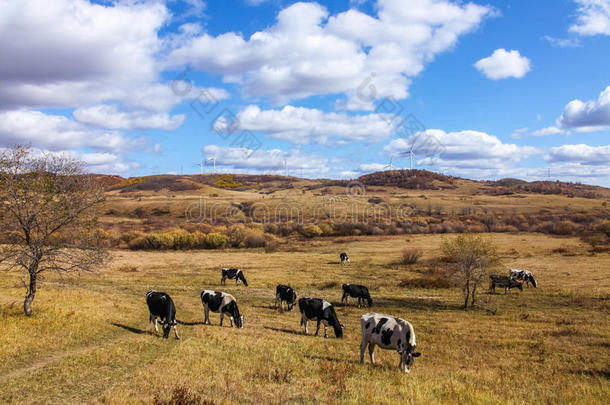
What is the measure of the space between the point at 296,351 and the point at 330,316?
186 inches

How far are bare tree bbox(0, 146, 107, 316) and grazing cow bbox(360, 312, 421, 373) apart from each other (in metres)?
13.0

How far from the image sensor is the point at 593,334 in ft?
71.0

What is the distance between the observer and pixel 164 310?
18.7 meters

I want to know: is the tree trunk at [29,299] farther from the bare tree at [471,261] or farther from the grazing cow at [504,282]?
the grazing cow at [504,282]

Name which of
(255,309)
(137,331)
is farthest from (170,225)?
(137,331)

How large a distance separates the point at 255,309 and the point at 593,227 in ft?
258

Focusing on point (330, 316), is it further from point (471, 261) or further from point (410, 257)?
point (410, 257)

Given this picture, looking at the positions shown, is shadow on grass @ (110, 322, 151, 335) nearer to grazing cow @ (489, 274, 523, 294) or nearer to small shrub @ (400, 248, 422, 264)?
Answer: grazing cow @ (489, 274, 523, 294)

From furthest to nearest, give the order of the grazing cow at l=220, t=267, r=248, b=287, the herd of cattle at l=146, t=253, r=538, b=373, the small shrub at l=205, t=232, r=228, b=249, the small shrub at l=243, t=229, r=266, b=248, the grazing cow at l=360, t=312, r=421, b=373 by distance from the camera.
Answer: the small shrub at l=243, t=229, r=266, b=248, the small shrub at l=205, t=232, r=228, b=249, the grazing cow at l=220, t=267, r=248, b=287, the herd of cattle at l=146, t=253, r=538, b=373, the grazing cow at l=360, t=312, r=421, b=373

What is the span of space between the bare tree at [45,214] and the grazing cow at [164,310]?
345cm

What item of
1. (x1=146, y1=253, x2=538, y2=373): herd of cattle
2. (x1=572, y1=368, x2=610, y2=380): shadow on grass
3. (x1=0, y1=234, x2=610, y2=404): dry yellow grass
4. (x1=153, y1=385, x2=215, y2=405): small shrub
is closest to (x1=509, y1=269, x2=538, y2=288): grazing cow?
(x1=0, y1=234, x2=610, y2=404): dry yellow grass

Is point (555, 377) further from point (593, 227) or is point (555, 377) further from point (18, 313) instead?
point (593, 227)

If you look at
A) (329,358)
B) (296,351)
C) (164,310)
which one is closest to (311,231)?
(164,310)

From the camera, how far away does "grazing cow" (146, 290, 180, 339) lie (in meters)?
18.2
